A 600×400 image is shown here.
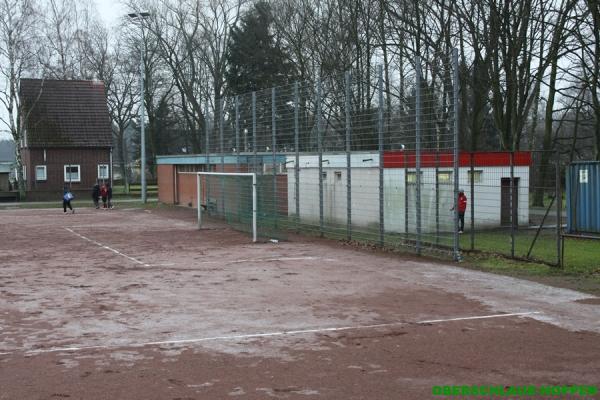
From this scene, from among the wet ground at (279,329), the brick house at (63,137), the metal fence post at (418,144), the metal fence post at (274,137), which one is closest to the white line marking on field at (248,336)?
the wet ground at (279,329)

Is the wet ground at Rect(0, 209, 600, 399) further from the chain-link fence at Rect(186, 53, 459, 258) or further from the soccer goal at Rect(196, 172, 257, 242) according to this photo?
the soccer goal at Rect(196, 172, 257, 242)

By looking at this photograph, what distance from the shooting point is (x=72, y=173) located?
2231 inches

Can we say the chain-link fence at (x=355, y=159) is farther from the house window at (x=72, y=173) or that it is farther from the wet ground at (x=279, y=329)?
the house window at (x=72, y=173)

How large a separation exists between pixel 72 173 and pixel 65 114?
5345 millimetres

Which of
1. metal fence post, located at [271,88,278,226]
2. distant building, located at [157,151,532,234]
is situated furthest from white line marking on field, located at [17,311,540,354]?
metal fence post, located at [271,88,278,226]

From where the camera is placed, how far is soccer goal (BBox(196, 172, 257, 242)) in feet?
72.5

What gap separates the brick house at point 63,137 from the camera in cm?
5619

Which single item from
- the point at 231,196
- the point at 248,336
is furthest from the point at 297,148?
the point at 248,336

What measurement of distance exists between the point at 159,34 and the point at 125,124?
1766cm

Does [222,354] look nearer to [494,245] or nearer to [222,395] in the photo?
[222,395]

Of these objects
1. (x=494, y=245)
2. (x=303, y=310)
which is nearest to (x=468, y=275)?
(x=303, y=310)

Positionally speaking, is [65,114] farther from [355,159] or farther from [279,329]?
[279,329]

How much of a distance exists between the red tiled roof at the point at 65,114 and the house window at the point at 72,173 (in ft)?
5.81

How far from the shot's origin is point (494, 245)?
2022 centimetres
